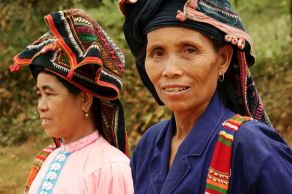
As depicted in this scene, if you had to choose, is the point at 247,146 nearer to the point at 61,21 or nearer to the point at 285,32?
the point at 61,21

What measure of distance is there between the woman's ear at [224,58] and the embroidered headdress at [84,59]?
3.10 ft

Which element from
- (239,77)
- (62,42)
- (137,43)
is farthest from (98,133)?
(239,77)

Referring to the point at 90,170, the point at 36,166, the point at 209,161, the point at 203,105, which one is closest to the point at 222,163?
the point at 209,161

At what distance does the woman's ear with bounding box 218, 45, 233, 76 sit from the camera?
2.43m

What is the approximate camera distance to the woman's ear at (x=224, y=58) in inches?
95.6

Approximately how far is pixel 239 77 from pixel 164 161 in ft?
1.42

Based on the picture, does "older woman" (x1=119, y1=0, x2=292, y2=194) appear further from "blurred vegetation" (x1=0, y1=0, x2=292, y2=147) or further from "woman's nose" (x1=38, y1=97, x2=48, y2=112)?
"blurred vegetation" (x1=0, y1=0, x2=292, y2=147)

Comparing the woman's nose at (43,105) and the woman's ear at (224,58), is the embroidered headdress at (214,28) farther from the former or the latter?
the woman's nose at (43,105)

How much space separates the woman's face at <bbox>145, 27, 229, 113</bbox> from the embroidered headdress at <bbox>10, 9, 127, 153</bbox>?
2.90 ft

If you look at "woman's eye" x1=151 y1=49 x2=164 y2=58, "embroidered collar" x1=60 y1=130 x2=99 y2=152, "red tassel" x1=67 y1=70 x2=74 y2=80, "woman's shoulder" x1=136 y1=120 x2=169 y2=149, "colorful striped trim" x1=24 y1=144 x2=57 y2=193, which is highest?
"woman's eye" x1=151 y1=49 x2=164 y2=58

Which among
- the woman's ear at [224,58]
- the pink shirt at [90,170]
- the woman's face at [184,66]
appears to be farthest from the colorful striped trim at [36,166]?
the woman's ear at [224,58]

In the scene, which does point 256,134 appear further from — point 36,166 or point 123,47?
point 123,47

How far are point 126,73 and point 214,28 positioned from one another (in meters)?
6.64

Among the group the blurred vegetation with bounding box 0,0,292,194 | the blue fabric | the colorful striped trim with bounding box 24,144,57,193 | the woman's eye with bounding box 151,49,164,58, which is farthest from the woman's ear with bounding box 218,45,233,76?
the blurred vegetation with bounding box 0,0,292,194
